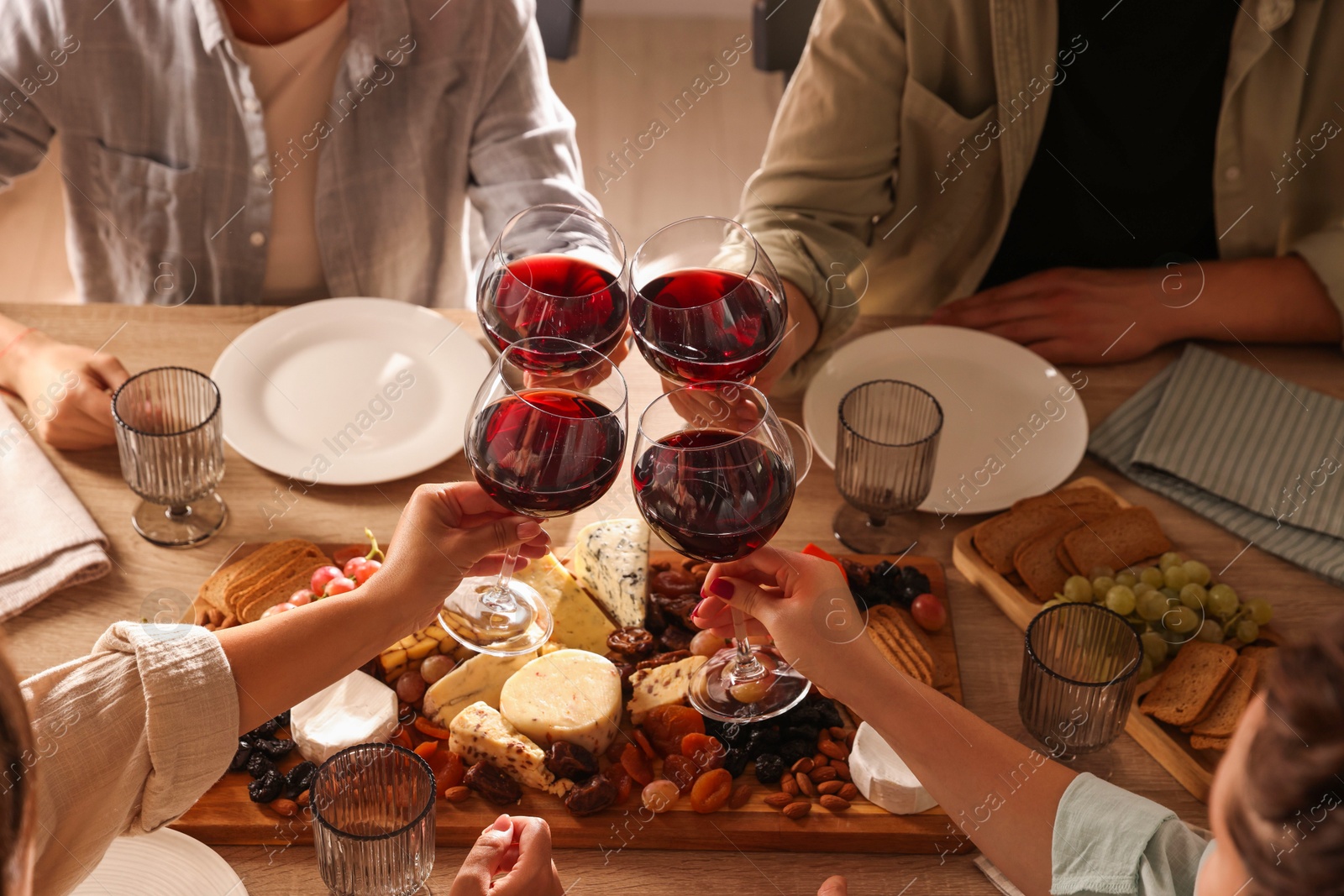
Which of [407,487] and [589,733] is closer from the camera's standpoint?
[589,733]

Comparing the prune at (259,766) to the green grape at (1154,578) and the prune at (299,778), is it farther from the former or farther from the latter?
the green grape at (1154,578)

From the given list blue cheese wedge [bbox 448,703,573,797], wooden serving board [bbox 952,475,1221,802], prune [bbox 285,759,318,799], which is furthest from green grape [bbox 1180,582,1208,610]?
prune [bbox 285,759,318,799]

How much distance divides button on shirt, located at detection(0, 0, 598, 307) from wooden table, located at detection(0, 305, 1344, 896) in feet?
1.05

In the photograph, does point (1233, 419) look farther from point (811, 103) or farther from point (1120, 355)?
point (811, 103)

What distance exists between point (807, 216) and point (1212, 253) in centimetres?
73

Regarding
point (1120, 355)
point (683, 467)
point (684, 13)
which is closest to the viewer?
point (683, 467)

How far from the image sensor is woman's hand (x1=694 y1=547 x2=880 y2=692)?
3.43 ft

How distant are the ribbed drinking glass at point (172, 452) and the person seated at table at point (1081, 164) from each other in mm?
758

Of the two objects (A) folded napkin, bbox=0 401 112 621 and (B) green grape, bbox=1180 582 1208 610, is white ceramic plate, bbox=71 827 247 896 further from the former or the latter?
(B) green grape, bbox=1180 582 1208 610

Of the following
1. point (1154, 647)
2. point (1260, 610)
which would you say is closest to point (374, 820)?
point (1154, 647)

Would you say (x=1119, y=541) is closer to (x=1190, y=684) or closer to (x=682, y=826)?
(x=1190, y=684)

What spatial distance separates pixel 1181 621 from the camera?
122cm

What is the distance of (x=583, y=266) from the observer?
3.85 feet

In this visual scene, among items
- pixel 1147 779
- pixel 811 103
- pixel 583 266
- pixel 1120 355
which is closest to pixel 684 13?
pixel 811 103
